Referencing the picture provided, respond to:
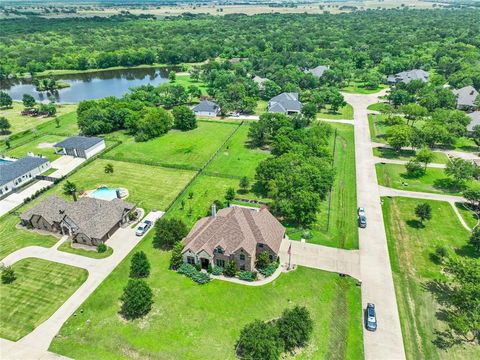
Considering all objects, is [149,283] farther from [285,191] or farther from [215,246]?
[285,191]

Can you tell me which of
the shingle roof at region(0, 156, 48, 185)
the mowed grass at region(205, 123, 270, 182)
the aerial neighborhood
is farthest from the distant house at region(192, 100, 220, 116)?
the shingle roof at region(0, 156, 48, 185)

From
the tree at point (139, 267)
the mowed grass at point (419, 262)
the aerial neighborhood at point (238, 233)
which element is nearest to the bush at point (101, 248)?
the aerial neighborhood at point (238, 233)

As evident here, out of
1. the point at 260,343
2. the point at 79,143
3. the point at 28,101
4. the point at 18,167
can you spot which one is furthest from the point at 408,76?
the point at 28,101

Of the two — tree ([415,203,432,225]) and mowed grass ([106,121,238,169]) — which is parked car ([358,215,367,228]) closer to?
tree ([415,203,432,225])

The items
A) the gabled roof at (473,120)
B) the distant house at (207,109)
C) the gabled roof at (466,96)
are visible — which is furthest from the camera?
the gabled roof at (466,96)

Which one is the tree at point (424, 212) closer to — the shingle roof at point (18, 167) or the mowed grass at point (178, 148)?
the mowed grass at point (178, 148)

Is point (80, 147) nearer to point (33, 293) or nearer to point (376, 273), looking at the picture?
point (33, 293)
